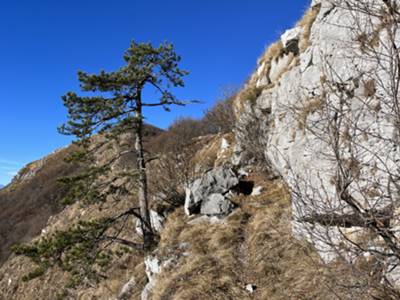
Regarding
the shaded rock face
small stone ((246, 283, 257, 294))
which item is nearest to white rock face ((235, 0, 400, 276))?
small stone ((246, 283, 257, 294))

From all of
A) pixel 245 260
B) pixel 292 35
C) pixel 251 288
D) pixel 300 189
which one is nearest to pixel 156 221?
pixel 245 260

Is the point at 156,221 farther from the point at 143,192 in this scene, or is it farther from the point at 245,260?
the point at 245,260

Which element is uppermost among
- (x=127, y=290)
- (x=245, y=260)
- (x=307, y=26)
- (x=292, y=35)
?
(x=292, y=35)

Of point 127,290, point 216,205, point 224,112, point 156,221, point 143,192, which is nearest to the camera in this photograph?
point 127,290

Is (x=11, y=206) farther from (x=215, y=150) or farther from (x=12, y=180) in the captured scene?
(x=215, y=150)

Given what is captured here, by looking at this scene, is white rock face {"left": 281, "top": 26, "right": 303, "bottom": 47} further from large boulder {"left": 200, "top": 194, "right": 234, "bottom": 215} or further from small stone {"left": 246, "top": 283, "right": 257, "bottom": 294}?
small stone {"left": 246, "top": 283, "right": 257, "bottom": 294}

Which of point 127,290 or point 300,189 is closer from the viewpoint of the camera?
point 300,189

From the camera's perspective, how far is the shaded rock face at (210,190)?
8.05m

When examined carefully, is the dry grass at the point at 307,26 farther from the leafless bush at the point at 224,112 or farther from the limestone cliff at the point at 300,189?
the leafless bush at the point at 224,112

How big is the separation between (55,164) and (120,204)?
15743 millimetres

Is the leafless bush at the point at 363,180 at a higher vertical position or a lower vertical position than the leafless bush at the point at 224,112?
lower

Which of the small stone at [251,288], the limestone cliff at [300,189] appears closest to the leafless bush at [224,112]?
the limestone cliff at [300,189]

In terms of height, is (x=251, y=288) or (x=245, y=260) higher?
(x=245, y=260)

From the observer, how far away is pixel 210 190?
330 inches
